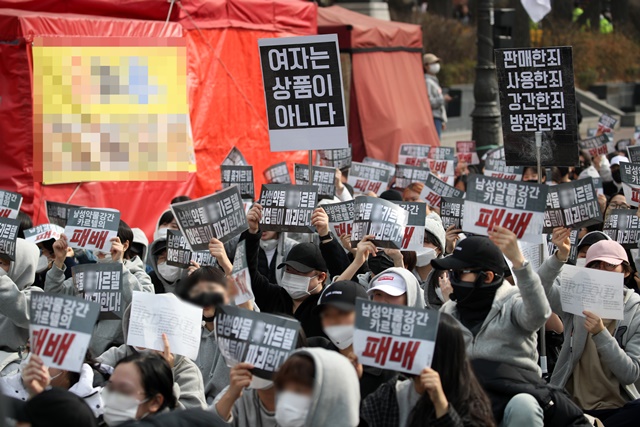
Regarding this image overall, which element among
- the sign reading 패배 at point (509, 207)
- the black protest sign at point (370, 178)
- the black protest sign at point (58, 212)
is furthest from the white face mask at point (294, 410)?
the black protest sign at point (370, 178)

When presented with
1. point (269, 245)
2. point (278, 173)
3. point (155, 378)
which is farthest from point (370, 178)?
point (155, 378)

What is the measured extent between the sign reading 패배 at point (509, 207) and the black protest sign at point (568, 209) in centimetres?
147

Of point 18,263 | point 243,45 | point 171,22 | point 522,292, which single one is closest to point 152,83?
point 171,22

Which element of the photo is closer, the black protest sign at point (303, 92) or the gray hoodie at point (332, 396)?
the gray hoodie at point (332, 396)

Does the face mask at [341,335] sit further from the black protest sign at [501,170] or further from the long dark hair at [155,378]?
the black protest sign at [501,170]

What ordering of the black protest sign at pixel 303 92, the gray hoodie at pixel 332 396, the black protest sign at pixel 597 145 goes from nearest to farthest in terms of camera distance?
the gray hoodie at pixel 332 396 < the black protest sign at pixel 303 92 < the black protest sign at pixel 597 145

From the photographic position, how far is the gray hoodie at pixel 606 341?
238 inches

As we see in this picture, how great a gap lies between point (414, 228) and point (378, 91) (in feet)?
40.6

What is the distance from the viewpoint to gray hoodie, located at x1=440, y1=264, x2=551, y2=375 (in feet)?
16.6

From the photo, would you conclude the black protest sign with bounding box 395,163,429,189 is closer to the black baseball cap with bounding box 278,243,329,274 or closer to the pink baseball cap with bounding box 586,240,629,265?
the black baseball cap with bounding box 278,243,329,274

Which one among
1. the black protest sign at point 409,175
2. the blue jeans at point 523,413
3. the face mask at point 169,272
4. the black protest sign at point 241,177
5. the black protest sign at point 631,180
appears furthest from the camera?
the black protest sign at point 409,175

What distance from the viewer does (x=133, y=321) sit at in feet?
18.5

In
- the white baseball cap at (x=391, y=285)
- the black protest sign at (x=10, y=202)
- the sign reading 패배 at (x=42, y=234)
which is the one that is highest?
the black protest sign at (x=10, y=202)

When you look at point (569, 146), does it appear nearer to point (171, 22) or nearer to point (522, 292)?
point (522, 292)
